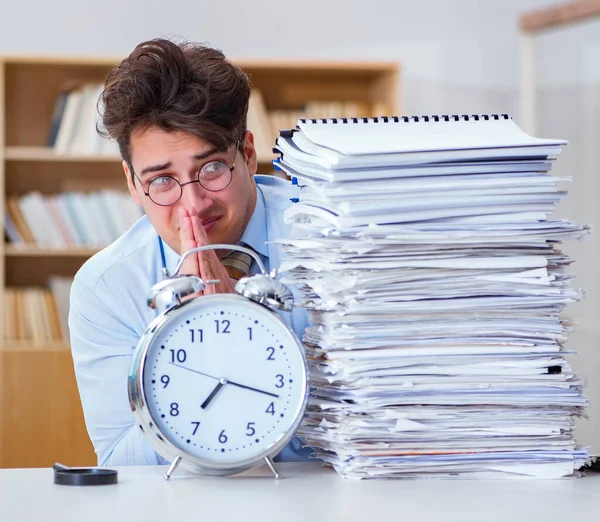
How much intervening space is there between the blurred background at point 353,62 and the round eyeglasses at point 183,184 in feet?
8.25

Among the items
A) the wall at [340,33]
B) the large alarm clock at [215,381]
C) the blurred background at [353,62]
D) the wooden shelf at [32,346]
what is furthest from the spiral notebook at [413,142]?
the wall at [340,33]

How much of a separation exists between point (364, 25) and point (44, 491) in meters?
3.90

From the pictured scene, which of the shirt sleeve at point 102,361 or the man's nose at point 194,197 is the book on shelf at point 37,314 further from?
the man's nose at point 194,197

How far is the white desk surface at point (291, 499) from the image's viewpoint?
884mm

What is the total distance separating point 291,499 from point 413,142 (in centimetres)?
40

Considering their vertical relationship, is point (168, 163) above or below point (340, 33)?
below

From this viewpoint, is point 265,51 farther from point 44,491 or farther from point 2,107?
point 44,491

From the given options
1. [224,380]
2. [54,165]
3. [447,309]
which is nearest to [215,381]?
[224,380]

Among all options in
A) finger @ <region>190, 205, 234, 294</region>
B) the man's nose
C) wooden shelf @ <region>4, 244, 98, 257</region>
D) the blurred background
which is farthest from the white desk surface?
wooden shelf @ <region>4, 244, 98, 257</region>

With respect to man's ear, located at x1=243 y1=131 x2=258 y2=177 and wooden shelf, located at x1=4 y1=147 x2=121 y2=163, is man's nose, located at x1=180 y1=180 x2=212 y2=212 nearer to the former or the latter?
man's ear, located at x1=243 y1=131 x2=258 y2=177

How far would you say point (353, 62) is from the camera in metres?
4.14

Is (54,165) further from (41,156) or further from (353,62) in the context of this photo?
(353,62)

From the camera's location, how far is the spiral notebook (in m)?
1.03

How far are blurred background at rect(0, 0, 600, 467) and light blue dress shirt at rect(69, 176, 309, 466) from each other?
233cm
